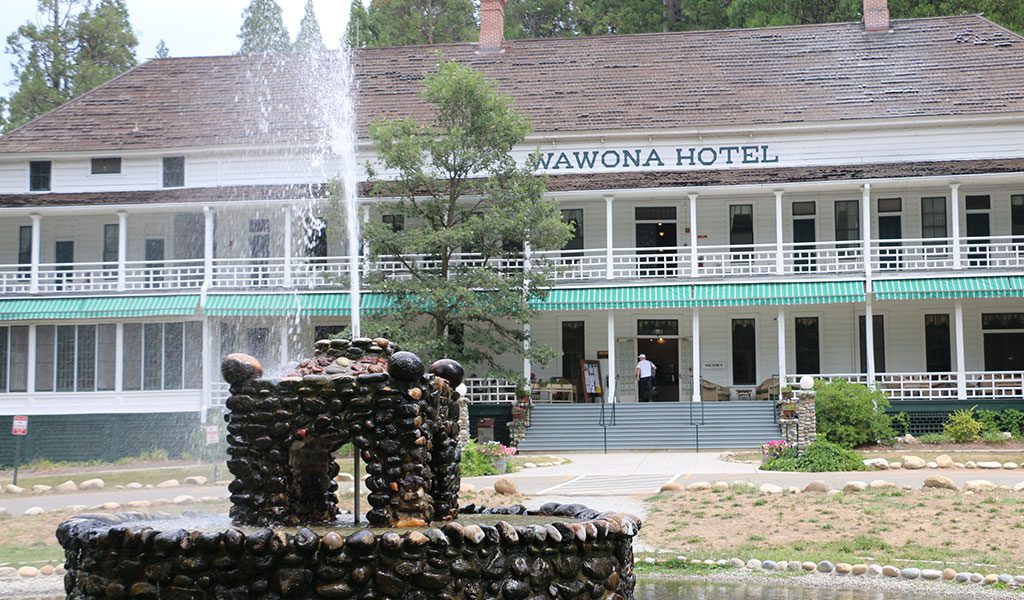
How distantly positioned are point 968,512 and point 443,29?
47.5 m

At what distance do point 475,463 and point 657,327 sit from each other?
14104 mm

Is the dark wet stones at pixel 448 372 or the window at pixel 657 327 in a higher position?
the window at pixel 657 327

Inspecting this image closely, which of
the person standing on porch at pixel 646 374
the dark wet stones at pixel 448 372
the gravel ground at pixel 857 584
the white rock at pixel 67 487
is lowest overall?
the gravel ground at pixel 857 584

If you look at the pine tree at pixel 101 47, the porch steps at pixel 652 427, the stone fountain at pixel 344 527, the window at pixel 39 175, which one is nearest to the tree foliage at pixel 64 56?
the pine tree at pixel 101 47

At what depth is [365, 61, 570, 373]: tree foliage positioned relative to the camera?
32.5 m

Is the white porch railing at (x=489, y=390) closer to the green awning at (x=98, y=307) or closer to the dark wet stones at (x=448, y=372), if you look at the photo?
the green awning at (x=98, y=307)

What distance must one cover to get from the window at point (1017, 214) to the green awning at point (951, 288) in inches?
173

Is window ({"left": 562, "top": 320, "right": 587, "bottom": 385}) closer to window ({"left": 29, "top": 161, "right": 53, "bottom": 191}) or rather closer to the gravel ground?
window ({"left": 29, "top": 161, "right": 53, "bottom": 191})

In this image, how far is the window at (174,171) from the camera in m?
39.4

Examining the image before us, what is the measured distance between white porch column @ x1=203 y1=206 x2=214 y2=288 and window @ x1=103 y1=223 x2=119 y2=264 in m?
4.67

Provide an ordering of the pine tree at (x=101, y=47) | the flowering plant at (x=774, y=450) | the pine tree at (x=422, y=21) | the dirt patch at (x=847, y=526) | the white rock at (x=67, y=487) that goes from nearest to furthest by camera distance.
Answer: the dirt patch at (x=847, y=526) < the white rock at (x=67, y=487) < the flowering plant at (x=774, y=450) < the pine tree at (x=101, y=47) < the pine tree at (x=422, y=21)

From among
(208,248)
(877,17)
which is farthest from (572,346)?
(877,17)

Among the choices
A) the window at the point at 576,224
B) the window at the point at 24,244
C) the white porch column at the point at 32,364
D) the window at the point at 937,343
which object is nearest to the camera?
the white porch column at the point at 32,364

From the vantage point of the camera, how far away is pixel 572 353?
3859 centimetres
